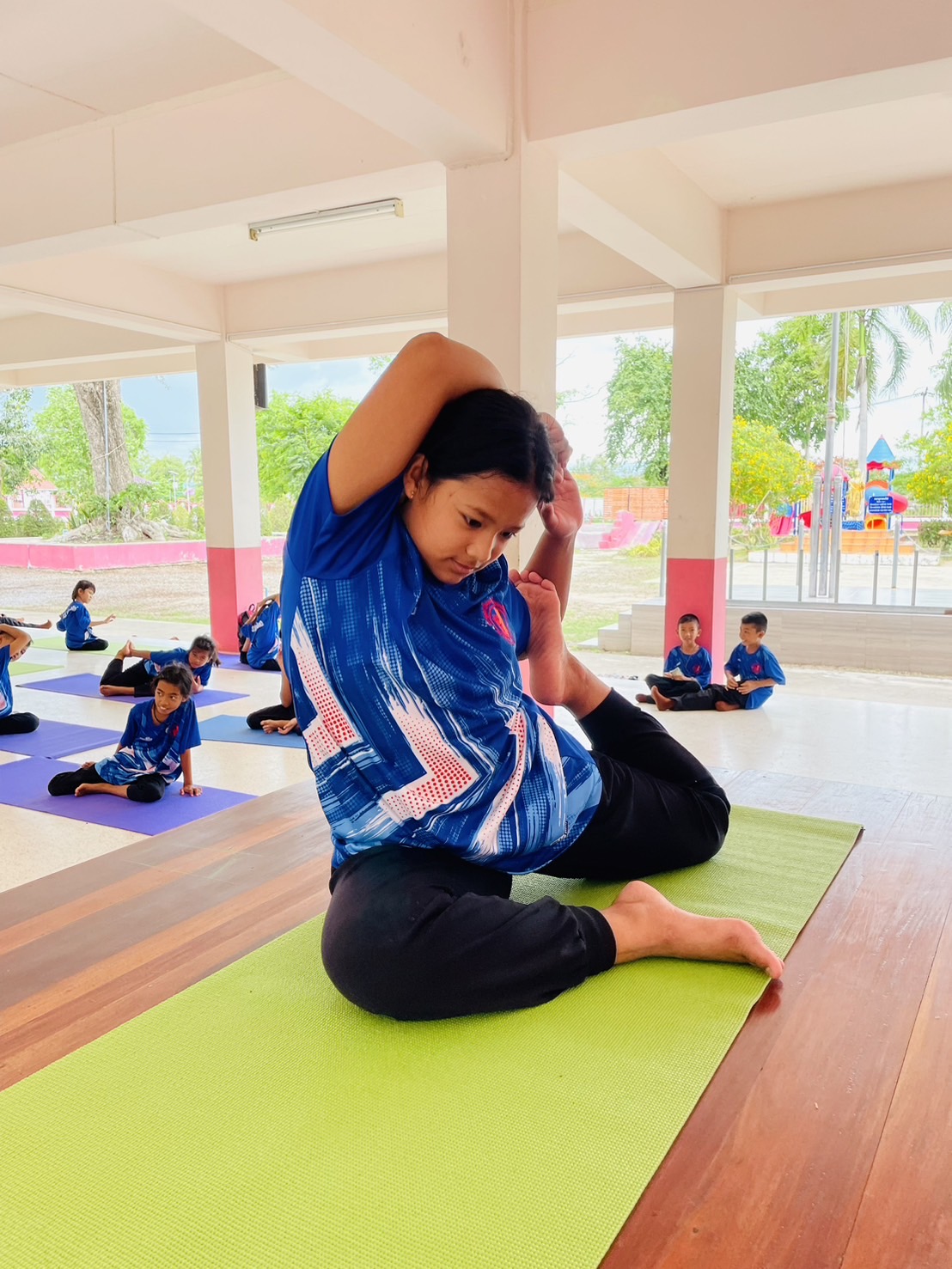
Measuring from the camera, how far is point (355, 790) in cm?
151

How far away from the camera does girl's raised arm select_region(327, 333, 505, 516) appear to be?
1320 millimetres

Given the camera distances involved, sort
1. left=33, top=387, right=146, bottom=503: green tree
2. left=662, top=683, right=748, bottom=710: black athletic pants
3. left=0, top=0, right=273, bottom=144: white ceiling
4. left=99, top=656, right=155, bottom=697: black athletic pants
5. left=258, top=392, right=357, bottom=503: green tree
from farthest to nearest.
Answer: left=33, top=387, right=146, bottom=503: green tree → left=258, top=392, right=357, bottom=503: green tree → left=99, top=656, right=155, bottom=697: black athletic pants → left=662, top=683, right=748, bottom=710: black athletic pants → left=0, top=0, right=273, bottom=144: white ceiling

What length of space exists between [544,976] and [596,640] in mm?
7969

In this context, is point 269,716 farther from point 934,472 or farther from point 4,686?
point 934,472

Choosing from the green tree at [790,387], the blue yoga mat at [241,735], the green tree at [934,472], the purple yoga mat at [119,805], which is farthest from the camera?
the green tree at [790,387]

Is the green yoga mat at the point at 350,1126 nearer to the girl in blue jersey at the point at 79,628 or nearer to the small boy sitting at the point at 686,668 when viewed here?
the small boy sitting at the point at 686,668

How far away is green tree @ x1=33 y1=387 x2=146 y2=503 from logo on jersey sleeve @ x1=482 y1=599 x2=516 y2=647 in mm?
18331

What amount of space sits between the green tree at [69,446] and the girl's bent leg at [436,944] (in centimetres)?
1852

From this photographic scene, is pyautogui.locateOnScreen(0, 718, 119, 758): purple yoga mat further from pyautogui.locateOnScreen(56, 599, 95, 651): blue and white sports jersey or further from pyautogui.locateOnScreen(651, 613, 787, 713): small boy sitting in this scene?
pyautogui.locateOnScreen(651, 613, 787, 713): small boy sitting

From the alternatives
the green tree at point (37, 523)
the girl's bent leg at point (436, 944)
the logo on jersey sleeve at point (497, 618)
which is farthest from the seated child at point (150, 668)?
the green tree at point (37, 523)

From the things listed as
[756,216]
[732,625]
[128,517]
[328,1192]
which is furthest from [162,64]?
[128,517]

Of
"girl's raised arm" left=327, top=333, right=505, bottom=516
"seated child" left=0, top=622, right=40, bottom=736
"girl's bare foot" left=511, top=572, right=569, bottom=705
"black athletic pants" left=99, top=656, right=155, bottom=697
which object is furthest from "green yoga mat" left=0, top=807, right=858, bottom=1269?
"black athletic pants" left=99, top=656, right=155, bottom=697

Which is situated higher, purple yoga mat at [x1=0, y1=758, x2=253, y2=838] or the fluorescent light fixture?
the fluorescent light fixture

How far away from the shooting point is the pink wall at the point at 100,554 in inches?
600
